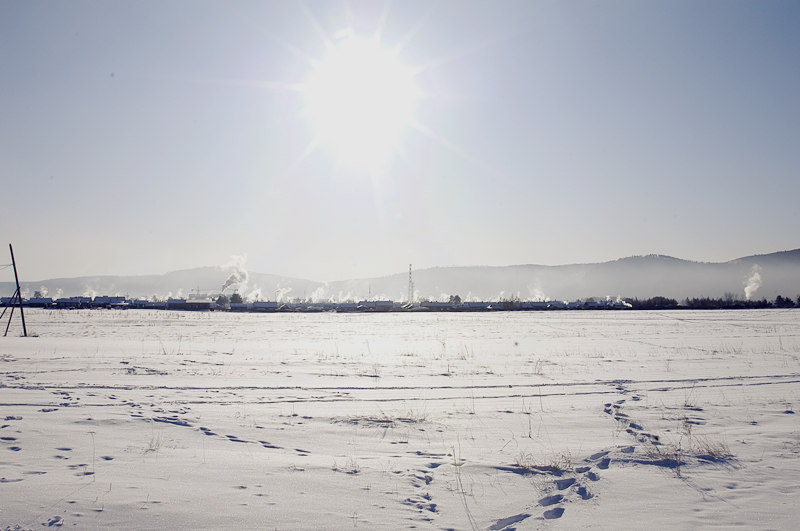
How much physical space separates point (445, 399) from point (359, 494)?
597 cm

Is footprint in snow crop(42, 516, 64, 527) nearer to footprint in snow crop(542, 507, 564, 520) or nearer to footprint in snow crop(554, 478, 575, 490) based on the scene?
footprint in snow crop(542, 507, 564, 520)

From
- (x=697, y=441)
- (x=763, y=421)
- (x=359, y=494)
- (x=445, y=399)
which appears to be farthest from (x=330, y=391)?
(x=763, y=421)

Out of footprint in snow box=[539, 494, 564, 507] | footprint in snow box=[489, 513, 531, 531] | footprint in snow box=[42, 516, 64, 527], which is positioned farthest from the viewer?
footprint in snow box=[539, 494, 564, 507]

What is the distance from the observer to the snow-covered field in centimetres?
473

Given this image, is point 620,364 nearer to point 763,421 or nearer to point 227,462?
point 763,421

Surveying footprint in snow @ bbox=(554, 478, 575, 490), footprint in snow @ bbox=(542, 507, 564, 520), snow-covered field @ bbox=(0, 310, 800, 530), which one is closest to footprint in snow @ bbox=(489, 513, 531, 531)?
snow-covered field @ bbox=(0, 310, 800, 530)

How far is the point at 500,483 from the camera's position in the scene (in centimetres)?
564

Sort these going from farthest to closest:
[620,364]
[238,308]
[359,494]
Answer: [238,308] → [620,364] → [359,494]

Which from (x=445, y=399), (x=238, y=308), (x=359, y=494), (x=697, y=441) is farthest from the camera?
(x=238, y=308)

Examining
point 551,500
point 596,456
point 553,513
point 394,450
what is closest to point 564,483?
point 551,500

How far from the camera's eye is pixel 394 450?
22.9 ft

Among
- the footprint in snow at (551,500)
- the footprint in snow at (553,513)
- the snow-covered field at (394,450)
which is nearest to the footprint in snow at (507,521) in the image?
the snow-covered field at (394,450)

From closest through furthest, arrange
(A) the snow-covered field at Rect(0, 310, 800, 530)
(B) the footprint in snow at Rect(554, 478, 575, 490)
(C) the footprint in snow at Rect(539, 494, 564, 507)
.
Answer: (A) the snow-covered field at Rect(0, 310, 800, 530) < (C) the footprint in snow at Rect(539, 494, 564, 507) < (B) the footprint in snow at Rect(554, 478, 575, 490)

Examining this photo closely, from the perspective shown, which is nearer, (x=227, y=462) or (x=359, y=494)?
(x=359, y=494)
